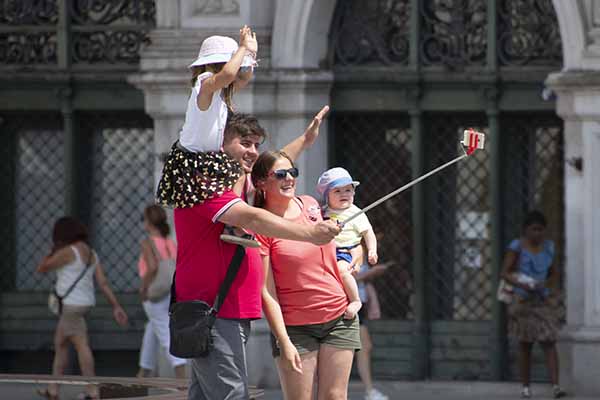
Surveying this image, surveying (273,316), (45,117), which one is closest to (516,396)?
(45,117)

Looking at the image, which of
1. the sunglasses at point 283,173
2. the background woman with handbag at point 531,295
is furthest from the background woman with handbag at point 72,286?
the sunglasses at point 283,173

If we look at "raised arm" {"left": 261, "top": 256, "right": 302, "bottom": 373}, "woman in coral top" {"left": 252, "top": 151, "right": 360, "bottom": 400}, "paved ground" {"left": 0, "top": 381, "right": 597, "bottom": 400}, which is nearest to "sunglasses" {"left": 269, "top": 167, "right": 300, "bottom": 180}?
"woman in coral top" {"left": 252, "top": 151, "right": 360, "bottom": 400}

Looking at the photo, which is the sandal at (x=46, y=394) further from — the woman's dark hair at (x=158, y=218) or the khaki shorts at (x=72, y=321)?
the woman's dark hair at (x=158, y=218)

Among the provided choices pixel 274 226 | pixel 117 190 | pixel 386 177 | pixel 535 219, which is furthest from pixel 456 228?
pixel 274 226

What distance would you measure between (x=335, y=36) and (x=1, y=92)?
2989 mm

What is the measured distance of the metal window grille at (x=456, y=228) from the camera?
1388 centimetres

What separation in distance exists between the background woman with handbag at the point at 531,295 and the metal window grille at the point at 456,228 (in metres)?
0.78

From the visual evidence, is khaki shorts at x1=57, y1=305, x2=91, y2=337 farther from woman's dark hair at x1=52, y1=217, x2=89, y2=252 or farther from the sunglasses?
the sunglasses

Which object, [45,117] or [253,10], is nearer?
[253,10]

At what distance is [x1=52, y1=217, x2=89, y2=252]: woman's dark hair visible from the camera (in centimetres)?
1291

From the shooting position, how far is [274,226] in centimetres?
627

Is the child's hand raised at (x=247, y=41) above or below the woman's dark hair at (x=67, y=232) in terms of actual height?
above

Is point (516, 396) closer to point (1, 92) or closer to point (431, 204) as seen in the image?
point (431, 204)

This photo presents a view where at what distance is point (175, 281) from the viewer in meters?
6.63
